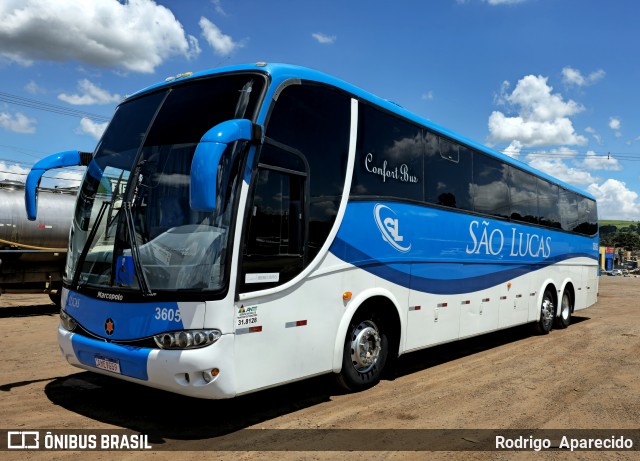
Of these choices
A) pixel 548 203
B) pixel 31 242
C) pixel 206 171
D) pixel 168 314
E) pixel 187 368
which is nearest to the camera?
pixel 206 171

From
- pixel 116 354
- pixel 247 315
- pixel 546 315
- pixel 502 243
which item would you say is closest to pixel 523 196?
pixel 502 243

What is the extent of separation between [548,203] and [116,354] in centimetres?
1094

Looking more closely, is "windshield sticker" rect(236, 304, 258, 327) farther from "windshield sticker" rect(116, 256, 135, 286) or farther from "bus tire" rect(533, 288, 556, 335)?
"bus tire" rect(533, 288, 556, 335)

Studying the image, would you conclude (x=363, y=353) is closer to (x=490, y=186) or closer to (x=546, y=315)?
(x=490, y=186)

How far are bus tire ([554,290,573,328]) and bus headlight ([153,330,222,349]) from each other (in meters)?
11.1

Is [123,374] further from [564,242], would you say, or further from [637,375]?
[564,242]

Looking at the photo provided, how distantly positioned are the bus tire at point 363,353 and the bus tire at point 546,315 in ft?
22.4

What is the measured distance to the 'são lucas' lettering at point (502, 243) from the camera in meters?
9.30

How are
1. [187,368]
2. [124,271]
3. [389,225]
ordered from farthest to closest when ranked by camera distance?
1. [389,225]
2. [124,271]
3. [187,368]

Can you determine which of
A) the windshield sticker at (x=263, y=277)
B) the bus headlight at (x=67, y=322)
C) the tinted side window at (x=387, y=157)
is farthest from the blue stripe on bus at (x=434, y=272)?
the bus headlight at (x=67, y=322)

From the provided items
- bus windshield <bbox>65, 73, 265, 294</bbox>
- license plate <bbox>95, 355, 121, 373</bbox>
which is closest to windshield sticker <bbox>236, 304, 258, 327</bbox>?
bus windshield <bbox>65, 73, 265, 294</bbox>

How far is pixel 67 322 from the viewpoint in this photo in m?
5.79

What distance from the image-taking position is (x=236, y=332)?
488cm

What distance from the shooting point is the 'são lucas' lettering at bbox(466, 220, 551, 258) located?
30.5 ft
